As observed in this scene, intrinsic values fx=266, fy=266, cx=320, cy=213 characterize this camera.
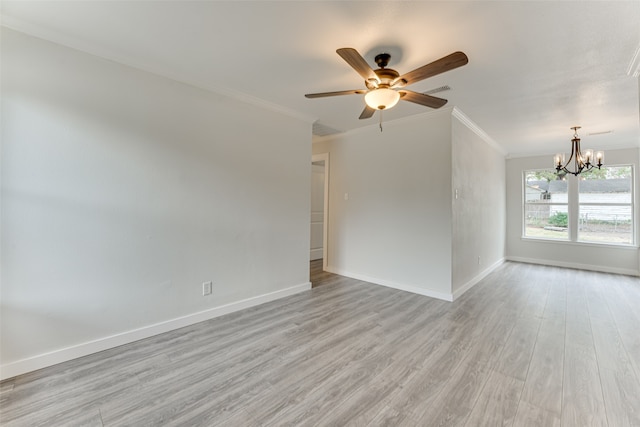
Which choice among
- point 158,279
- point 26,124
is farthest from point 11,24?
point 158,279

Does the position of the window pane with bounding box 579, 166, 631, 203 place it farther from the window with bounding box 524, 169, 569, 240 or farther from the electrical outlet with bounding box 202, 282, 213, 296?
the electrical outlet with bounding box 202, 282, 213, 296

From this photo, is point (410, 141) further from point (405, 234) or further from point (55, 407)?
point (55, 407)

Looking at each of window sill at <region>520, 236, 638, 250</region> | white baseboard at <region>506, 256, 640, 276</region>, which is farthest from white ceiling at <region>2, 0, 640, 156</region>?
white baseboard at <region>506, 256, 640, 276</region>

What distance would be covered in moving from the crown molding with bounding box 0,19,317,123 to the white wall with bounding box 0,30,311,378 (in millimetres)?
→ 48

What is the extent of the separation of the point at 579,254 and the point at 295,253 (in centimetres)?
612

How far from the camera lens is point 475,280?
4414 mm

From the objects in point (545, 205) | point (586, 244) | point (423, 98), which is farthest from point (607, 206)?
point (423, 98)

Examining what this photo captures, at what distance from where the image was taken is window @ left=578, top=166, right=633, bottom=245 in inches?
207

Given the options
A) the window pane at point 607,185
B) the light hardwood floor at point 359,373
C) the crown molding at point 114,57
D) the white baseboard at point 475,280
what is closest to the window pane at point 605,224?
the window pane at point 607,185

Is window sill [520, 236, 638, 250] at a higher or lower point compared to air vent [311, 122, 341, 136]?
lower

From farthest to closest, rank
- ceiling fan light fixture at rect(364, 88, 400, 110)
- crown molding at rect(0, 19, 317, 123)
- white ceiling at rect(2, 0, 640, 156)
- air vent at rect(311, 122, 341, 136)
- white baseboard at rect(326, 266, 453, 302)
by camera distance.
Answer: air vent at rect(311, 122, 341, 136) < white baseboard at rect(326, 266, 453, 302) < ceiling fan light fixture at rect(364, 88, 400, 110) < crown molding at rect(0, 19, 317, 123) < white ceiling at rect(2, 0, 640, 156)

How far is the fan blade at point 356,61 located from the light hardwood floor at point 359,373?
2263 millimetres

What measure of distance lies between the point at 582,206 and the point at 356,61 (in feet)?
21.7

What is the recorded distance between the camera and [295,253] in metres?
3.84
